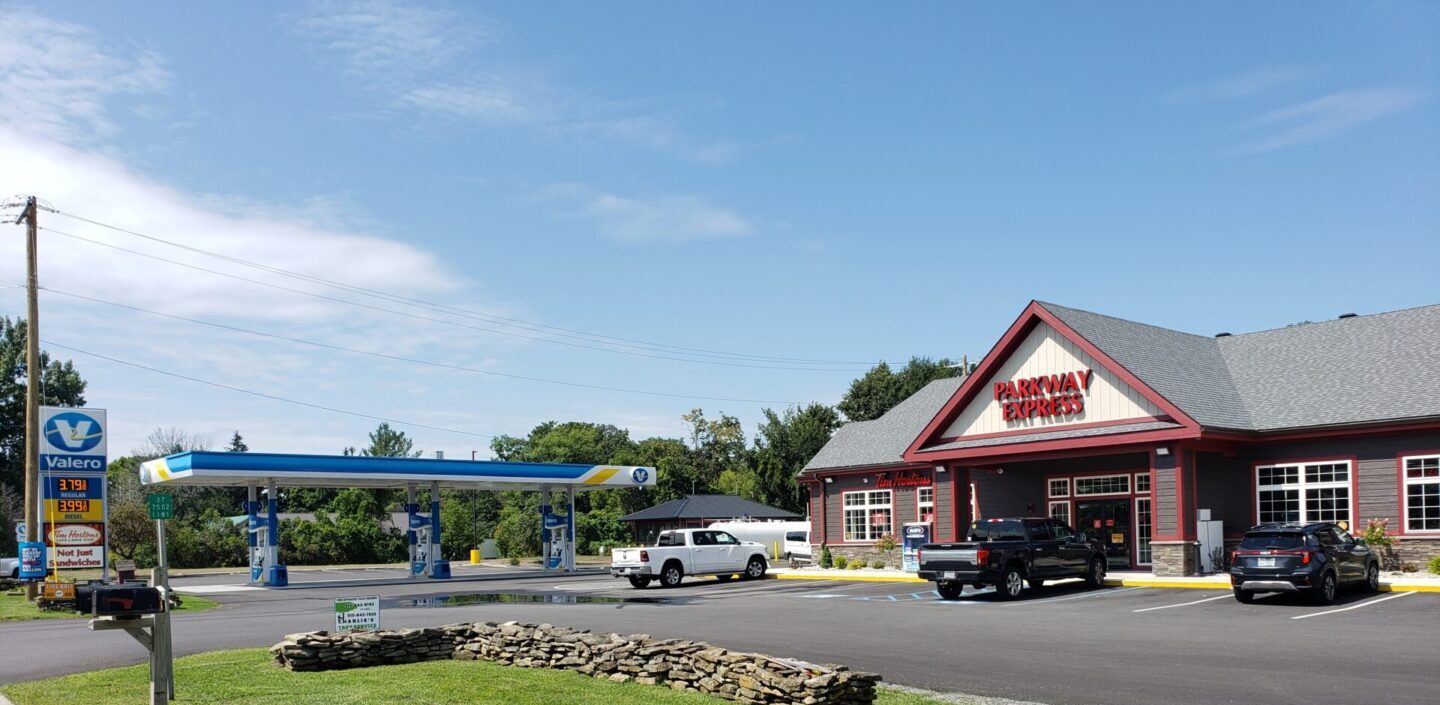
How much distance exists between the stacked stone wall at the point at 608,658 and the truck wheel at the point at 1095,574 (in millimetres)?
16355

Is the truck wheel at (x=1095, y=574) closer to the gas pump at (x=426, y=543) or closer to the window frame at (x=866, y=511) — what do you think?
the window frame at (x=866, y=511)

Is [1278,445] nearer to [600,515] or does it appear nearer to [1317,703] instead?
[1317,703]

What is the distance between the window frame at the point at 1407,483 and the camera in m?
27.1

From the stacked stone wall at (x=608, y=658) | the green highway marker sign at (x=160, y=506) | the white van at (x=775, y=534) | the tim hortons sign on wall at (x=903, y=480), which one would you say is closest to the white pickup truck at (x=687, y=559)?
the tim hortons sign on wall at (x=903, y=480)

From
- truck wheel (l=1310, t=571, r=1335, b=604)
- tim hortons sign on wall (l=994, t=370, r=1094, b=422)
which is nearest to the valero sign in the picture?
tim hortons sign on wall (l=994, t=370, r=1094, b=422)

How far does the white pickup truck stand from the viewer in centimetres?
3428

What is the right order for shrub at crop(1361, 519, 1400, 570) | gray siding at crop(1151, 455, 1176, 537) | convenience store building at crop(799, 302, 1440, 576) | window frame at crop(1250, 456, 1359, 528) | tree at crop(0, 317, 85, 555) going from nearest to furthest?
shrub at crop(1361, 519, 1400, 570) → convenience store building at crop(799, 302, 1440, 576) → window frame at crop(1250, 456, 1359, 528) → gray siding at crop(1151, 455, 1176, 537) → tree at crop(0, 317, 85, 555)

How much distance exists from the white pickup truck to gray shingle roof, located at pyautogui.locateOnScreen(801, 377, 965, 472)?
5.92 m

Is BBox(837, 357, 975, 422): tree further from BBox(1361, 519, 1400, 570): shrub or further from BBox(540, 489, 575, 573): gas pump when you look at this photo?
BBox(1361, 519, 1400, 570): shrub

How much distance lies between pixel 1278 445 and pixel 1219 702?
20.7 m

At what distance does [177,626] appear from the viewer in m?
22.7

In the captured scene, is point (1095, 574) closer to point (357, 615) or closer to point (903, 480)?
point (903, 480)

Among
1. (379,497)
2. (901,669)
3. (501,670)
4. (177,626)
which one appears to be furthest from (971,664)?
(379,497)

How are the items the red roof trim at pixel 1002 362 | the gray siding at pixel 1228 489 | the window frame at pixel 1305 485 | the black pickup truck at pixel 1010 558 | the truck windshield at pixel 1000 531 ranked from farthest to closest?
the gray siding at pixel 1228 489, the red roof trim at pixel 1002 362, the window frame at pixel 1305 485, the truck windshield at pixel 1000 531, the black pickup truck at pixel 1010 558
